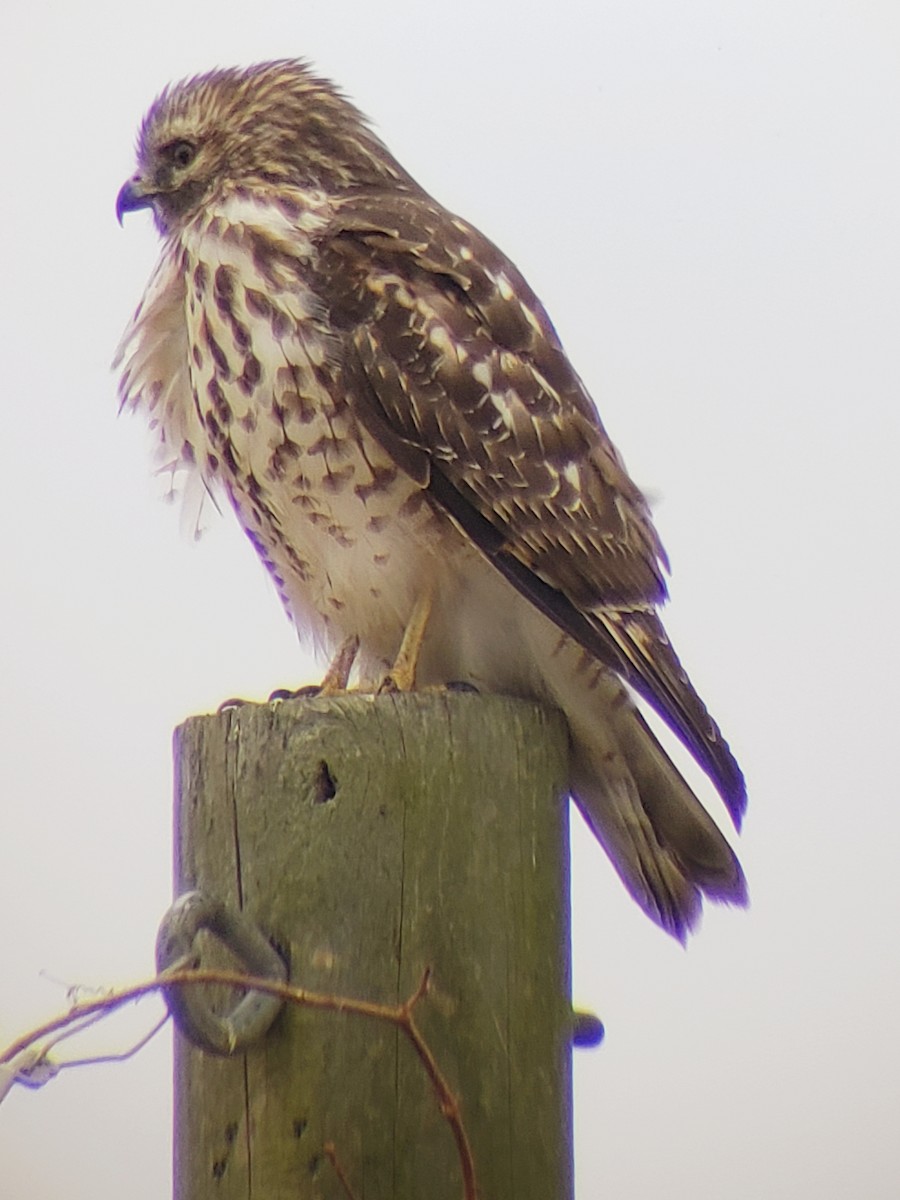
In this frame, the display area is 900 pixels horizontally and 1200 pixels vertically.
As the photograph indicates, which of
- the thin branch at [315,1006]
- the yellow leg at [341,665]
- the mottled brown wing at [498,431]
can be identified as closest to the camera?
the thin branch at [315,1006]

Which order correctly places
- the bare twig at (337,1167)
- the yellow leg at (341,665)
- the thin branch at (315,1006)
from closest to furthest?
the thin branch at (315,1006) → the bare twig at (337,1167) → the yellow leg at (341,665)

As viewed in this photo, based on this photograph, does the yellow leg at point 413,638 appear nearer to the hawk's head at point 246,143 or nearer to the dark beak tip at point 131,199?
the hawk's head at point 246,143

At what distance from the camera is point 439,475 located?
7.53 feet

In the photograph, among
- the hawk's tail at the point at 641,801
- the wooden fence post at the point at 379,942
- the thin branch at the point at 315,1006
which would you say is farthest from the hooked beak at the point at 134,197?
the thin branch at the point at 315,1006

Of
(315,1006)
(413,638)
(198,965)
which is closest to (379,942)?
(315,1006)

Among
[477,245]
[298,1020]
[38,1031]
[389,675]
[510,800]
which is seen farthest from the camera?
[477,245]

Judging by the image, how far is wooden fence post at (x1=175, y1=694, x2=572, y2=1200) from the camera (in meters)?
1.62

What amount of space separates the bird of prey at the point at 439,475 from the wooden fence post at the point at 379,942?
1.83ft

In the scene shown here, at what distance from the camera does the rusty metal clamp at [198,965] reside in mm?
1601

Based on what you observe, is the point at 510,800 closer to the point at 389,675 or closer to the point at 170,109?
the point at 389,675

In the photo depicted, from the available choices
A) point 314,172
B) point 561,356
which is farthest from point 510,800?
point 314,172

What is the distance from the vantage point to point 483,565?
2363mm

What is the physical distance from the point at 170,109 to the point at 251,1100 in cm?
177

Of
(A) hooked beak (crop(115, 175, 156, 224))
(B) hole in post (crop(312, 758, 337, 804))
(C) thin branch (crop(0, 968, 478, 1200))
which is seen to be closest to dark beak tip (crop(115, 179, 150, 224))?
(A) hooked beak (crop(115, 175, 156, 224))
